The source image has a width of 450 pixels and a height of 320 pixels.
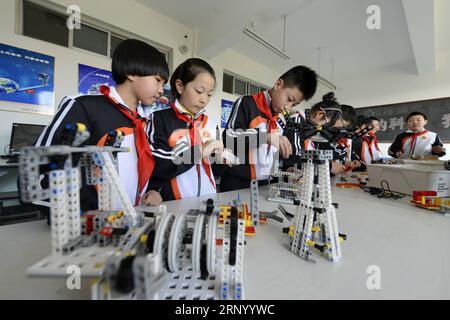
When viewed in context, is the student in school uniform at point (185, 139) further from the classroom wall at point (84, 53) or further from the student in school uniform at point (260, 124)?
the classroom wall at point (84, 53)

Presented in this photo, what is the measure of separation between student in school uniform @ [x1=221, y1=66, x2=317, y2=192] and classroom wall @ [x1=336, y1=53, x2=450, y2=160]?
16.5 ft

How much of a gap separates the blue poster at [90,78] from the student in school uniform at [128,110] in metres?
2.00

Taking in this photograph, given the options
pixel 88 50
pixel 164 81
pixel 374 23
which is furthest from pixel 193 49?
pixel 164 81

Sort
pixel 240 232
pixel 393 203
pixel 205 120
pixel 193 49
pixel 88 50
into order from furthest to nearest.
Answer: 1. pixel 193 49
2. pixel 88 50
3. pixel 205 120
4. pixel 393 203
5. pixel 240 232

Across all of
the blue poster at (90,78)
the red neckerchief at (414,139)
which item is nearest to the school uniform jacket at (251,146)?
the blue poster at (90,78)

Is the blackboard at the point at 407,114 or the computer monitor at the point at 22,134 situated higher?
the blackboard at the point at 407,114

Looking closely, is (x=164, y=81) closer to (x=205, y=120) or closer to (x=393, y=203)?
(x=205, y=120)

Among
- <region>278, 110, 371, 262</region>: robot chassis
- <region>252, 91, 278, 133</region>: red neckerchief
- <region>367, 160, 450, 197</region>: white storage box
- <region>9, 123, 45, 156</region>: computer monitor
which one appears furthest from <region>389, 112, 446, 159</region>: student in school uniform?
<region>9, 123, 45, 156</region>: computer monitor

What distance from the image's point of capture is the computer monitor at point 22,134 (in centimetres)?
214

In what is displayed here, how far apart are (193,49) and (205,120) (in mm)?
2856

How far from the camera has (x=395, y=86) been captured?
4.93m
